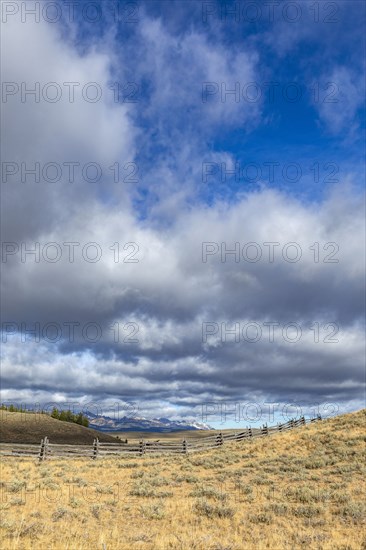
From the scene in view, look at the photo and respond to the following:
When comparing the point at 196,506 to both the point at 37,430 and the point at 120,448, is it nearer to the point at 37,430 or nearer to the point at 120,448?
the point at 120,448

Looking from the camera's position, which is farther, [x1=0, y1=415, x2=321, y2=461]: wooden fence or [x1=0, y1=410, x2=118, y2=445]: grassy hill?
[x1=0, y1=410, x2=118, y2=445]: grassy hill

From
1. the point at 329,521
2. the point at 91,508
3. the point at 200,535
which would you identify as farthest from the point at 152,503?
the point at 329,521

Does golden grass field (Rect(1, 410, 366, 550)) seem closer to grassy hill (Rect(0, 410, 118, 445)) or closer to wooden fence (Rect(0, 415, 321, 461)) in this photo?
wooden fence (Rect(0, 415, 321, 461))

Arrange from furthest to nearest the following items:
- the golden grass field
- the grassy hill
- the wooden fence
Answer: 1. the grassy hill
2. the wooden fence
3. the golden grass field

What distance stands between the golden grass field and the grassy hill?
53360 millimetres

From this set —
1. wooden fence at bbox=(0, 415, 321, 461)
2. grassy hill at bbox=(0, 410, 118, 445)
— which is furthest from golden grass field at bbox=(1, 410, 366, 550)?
grassy hill at bbox=(0, 410, 118, 445)

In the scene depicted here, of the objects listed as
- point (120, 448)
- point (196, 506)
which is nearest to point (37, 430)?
point (120, 448)

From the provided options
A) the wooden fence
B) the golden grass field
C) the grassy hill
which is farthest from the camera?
the grassy hill

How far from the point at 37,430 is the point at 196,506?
238 feet

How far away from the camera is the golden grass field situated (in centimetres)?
914

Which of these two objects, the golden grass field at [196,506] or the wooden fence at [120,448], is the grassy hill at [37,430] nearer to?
the wooden fence at [120,448]

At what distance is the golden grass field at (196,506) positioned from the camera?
9.14m

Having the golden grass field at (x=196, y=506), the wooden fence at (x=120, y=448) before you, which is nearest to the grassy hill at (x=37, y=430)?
the wooden fence at (x=120, y=448)

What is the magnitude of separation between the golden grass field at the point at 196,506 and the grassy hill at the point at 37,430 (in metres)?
53.4
